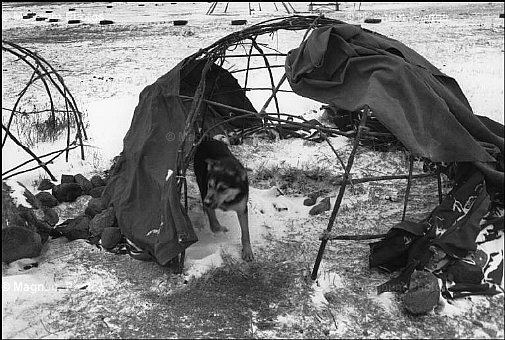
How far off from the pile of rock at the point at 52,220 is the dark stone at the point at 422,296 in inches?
132

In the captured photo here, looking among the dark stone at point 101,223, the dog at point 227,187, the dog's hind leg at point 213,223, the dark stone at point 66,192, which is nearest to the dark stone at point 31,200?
the dark stone at point 66,192

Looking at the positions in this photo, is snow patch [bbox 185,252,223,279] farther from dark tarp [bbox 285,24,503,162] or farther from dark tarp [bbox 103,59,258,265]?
dark tarp [bbox 285,24,503,162]

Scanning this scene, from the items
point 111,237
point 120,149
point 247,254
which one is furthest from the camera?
point 120,149

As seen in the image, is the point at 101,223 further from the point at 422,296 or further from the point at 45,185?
the point at 422,296

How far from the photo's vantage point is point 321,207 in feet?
21.9

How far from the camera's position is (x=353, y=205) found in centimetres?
686

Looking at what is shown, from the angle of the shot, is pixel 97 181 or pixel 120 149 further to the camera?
pixel 120 149

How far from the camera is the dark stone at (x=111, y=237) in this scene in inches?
226

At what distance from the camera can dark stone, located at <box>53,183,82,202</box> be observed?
6.98 m

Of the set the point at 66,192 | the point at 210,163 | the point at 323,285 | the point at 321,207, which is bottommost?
the point at 323,285

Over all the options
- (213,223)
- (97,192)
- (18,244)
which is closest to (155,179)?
(213,223)

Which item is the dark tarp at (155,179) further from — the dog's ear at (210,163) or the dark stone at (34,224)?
the dark stone at (34,224)

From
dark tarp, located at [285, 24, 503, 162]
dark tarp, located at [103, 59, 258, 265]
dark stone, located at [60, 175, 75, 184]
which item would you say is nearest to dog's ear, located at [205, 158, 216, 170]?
dark tarp, located at [103, 59, 258, 265]

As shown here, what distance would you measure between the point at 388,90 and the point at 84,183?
475 centimetres
